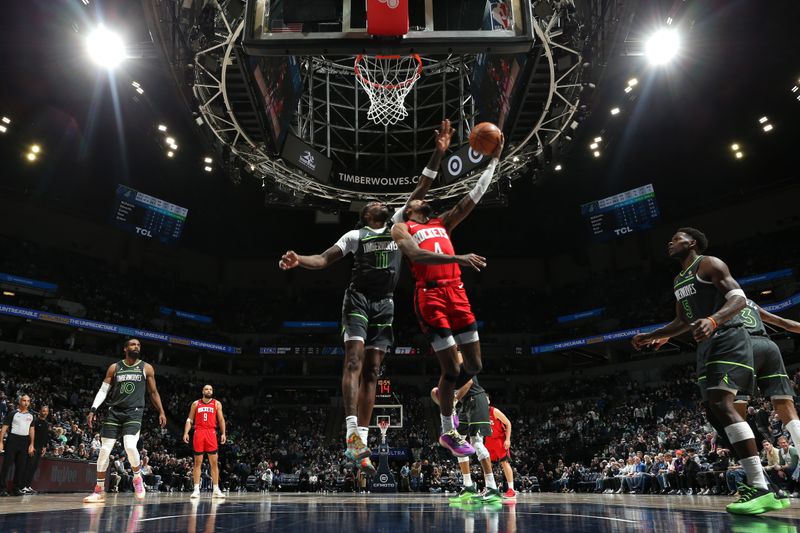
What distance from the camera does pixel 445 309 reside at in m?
5.19

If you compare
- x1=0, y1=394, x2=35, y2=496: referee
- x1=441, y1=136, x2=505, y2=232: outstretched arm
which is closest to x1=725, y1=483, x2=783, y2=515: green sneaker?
x1=441, y1=136, x2=505, y2=232: outstretched arm

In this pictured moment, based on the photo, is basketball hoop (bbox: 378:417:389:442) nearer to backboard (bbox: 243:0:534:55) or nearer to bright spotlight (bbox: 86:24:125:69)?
bright spotlight (bbox: 86:24:125:69)

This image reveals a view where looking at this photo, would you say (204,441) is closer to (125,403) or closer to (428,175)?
(125,403)

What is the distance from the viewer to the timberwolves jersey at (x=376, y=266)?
17.1 feet

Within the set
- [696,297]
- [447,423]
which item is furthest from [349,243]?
[696,297]

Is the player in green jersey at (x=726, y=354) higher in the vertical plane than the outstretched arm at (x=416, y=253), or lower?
lower

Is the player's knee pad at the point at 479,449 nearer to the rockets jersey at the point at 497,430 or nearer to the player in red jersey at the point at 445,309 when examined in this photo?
the player in red jersey at the point at 445,309

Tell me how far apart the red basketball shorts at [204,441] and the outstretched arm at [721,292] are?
338 inches

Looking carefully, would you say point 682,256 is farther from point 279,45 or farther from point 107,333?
point 107,333

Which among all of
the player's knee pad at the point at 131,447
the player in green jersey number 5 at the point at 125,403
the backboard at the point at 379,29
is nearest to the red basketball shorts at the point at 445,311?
the backboard at the point at 379,29

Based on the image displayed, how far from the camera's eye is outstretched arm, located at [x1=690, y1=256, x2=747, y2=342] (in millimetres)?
3980

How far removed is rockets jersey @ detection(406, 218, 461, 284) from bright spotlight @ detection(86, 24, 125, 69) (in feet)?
39.1

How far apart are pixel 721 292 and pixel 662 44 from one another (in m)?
10.8

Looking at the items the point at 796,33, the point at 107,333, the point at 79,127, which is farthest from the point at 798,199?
the point at 107,333
